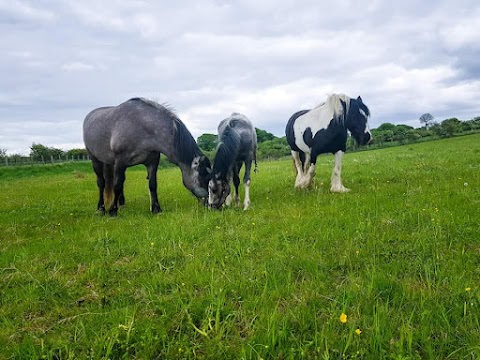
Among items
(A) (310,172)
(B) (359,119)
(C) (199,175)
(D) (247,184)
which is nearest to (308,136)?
(A) (310,172)

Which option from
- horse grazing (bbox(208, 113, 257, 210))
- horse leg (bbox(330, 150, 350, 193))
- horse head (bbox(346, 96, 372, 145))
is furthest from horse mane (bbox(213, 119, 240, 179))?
horse head (bbox(346, 96, 372, 145))

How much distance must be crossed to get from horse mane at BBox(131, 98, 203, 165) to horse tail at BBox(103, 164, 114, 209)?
2.39 meters

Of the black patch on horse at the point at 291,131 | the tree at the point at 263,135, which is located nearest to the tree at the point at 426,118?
the tree at the point at 263,135

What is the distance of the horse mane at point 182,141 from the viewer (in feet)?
25.6

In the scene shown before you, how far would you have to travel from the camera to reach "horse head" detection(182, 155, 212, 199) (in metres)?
7.85

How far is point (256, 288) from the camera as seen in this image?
3.25 m

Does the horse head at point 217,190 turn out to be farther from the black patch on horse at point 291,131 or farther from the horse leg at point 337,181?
the black patch on horse at point 291,131

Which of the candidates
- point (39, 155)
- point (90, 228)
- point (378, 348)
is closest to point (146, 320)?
point (378, 348)

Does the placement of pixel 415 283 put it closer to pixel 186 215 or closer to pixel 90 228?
pixel 186 215

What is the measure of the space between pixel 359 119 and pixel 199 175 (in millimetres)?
4939

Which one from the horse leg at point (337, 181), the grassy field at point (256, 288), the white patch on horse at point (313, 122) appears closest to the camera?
the grassy field at point (256, 288)

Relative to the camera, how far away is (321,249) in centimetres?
421

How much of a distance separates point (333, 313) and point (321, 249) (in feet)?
5.15

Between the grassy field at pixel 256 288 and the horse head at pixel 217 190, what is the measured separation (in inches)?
56.7
